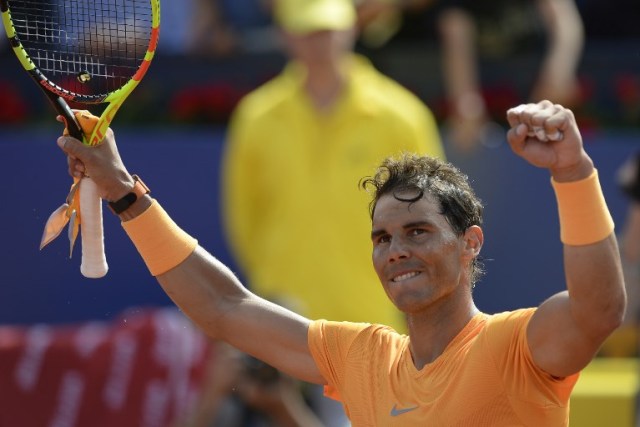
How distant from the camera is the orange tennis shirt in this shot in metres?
3.18

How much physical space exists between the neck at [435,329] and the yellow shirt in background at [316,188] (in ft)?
8.40

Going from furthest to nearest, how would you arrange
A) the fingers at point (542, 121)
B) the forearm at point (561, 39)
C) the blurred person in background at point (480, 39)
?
1. the forearm at point (561, 39)
2. the blurred person in background at point (480, 39)
3. the fingers at point (542, 121)

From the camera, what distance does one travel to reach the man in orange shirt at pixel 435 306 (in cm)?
308

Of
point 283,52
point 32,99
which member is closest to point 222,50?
point 283,52

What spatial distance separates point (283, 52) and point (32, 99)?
4.50 ft

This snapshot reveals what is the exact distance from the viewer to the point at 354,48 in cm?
754

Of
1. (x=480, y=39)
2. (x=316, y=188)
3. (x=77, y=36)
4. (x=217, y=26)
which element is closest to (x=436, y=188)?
(x=77, y=36)

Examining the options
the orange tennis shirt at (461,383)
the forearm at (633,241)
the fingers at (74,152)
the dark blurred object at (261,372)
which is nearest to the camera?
the orange tennis shirt at (461,383)

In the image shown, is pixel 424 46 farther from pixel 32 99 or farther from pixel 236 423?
pixel 236 423

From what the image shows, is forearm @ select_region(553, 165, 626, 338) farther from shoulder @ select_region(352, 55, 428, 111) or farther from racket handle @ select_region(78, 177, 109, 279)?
shoulder @ select_region(352, 55, 428, 111)

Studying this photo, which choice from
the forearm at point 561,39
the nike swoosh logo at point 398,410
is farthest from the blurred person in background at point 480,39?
the nike swoosh logo at point 398,410

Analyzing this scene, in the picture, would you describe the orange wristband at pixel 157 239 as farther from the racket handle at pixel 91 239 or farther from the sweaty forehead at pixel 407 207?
the sweaty forehead at pixel 407 207

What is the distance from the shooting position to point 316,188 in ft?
20.9

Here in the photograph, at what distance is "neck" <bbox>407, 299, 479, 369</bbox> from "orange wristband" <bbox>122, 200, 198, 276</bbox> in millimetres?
694
